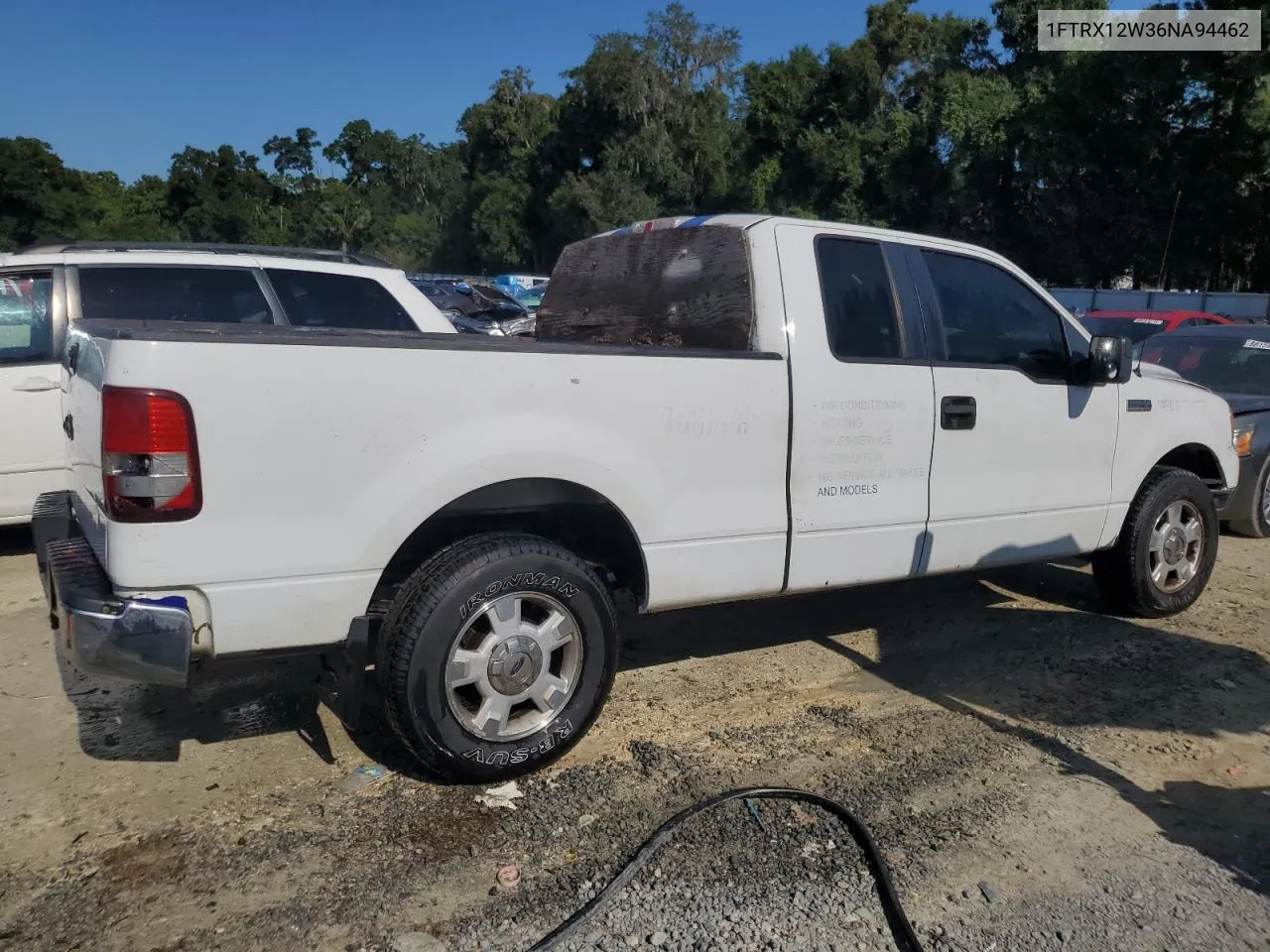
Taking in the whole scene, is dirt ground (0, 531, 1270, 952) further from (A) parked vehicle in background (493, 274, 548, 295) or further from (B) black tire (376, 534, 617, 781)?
(A) parked vehicle in background (493, 274, 548, 295)

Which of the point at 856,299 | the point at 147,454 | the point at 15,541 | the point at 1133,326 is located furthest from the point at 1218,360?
the point at 15,541

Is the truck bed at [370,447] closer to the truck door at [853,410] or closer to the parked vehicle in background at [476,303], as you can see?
the truck door at [853,410]

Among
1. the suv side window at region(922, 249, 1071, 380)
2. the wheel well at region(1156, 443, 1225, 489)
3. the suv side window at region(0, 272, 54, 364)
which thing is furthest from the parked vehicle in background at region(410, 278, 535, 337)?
the suv side window at region(922, 249, 1071, 380)

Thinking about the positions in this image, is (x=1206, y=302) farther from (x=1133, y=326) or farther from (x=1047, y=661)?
(x=1047, y=661)

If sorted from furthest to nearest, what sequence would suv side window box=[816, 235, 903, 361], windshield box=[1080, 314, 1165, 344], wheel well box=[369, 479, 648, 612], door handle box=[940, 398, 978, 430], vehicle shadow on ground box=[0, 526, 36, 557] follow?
windshield box=[1080, 314, 1165, 344] < vehicle shadow on ground box=[0, 526, 36, 557] < door handle box=[940, 398, 978, 430] < suv side window box=[816, 235, 903, 361] < wheel well box=[369, 479, 648, 612]

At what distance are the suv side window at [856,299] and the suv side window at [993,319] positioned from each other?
0.32m

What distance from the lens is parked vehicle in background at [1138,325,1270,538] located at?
756 cm

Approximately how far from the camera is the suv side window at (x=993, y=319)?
4660 mm

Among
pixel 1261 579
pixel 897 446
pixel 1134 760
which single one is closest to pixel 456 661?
pixel 897 446

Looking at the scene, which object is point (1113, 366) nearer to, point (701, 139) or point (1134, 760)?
point (1134, 760)

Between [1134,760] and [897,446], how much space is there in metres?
1.51

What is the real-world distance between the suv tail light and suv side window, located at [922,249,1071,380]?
3191mm

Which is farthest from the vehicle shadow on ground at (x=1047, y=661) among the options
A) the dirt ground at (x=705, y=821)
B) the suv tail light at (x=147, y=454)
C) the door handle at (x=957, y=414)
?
the suv tail light at (x=147, y=454)

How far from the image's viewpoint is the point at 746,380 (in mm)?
3928
